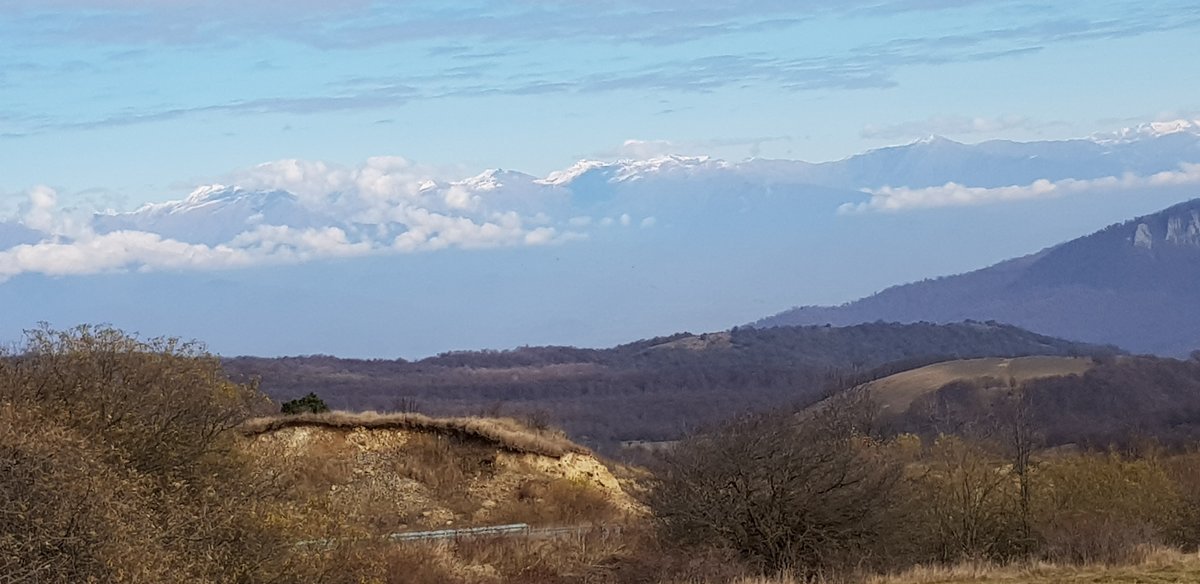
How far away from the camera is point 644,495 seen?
3525cm

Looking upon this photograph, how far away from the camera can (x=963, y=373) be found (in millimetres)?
178250

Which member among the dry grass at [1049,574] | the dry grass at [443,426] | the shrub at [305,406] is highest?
the shrub at [305,406]

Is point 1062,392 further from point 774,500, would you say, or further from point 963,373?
point 774,500

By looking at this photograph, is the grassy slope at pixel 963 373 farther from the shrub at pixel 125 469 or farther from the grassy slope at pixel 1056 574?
the shrub at pixel 125 469

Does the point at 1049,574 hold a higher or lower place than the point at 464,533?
lower

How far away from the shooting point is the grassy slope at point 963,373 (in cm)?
16725

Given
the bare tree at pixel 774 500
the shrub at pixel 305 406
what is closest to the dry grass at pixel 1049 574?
the bare tree at pixel 774 500

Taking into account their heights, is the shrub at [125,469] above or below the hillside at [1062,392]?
Answer: above

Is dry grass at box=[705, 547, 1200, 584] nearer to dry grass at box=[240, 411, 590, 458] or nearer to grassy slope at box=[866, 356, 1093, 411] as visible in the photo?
dry grass at box=[240, 411, 590, 458]

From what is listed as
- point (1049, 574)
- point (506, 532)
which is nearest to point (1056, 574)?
point (1049, 574)

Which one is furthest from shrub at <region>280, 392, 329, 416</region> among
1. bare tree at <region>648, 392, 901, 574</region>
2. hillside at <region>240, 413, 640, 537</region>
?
bare tree at <region>648, 392, 901, 574</region>

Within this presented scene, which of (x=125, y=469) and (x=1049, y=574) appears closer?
(x=125, y=469)

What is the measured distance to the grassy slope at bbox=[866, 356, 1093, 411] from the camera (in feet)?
549

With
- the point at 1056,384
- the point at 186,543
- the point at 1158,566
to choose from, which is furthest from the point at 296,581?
the point at 1056,384
